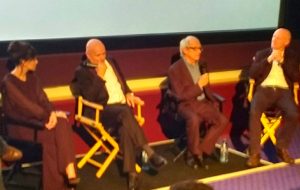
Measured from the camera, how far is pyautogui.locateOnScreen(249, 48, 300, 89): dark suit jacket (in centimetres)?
457

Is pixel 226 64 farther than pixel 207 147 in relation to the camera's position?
Yes

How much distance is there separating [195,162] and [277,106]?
834 mm

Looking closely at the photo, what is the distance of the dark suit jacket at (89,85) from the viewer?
4090mm

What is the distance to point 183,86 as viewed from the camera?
441 centimetres

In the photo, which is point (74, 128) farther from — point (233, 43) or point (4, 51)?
point (233, 43)

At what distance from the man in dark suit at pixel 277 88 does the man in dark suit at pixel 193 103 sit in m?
0.31

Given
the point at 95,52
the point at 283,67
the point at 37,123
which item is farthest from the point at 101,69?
the point at 283,67

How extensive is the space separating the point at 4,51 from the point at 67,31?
575mm

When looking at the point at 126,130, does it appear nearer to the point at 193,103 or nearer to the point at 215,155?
the point at 193,103

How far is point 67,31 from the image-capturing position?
15.0 feet

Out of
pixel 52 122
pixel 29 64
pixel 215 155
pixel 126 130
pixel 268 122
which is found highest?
pixel 29 64

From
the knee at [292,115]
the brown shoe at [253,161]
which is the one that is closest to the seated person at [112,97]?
the brown shoe at [253,161]

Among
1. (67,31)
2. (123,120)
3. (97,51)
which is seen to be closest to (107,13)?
(67,31)

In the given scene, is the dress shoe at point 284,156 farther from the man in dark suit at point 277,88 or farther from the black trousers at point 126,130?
the black trousers at point 126,130
